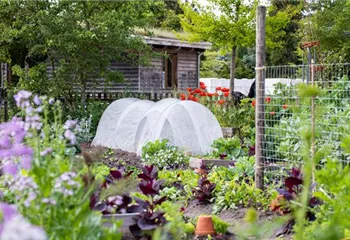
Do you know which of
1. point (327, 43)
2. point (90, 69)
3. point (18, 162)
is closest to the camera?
point (18, 162)

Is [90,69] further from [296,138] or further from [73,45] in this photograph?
[296,138]

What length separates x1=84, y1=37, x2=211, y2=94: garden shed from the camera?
23828 mm

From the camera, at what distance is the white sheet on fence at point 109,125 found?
13.0 metres

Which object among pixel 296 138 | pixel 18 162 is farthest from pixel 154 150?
pixel 18 162

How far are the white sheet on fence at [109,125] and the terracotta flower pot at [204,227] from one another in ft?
25.5

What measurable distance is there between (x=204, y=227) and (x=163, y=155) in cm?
480

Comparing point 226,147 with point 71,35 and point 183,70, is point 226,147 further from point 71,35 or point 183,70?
point 183,70

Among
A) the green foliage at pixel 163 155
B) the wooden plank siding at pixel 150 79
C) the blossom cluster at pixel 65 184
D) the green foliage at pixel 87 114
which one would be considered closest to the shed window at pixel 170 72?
the wooden plank siding at pixel 150 79

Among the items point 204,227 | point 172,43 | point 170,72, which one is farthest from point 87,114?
point 170,72

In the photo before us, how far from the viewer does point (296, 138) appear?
714 cm

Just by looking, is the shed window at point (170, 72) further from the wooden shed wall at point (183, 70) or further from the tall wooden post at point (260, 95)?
the tall wooden post at point (260, 95)

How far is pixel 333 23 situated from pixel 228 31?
16.7 ft

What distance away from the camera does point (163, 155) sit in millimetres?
10016

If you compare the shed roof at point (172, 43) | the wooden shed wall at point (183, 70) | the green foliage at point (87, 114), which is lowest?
the green foliage at point (87, 114)
